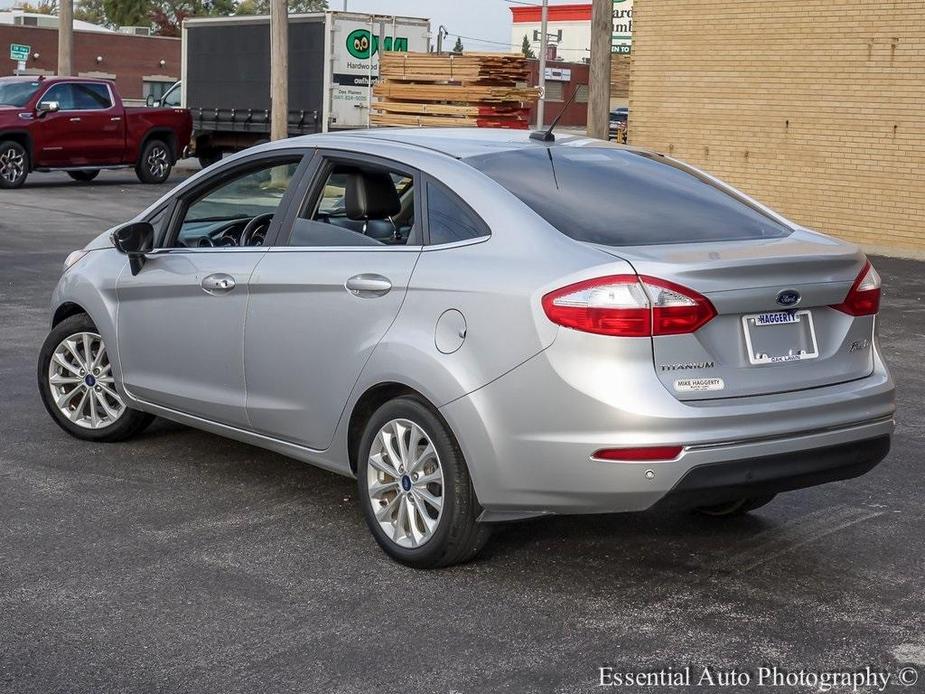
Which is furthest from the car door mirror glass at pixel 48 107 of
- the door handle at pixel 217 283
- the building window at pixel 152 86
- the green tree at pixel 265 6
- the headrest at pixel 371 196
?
the green tree at pixel 265 6

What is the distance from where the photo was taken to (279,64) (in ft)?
83.7

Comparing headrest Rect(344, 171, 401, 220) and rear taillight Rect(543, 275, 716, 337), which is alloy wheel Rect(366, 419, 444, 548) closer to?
rear taillight Rect(543, 275, 716, 337)

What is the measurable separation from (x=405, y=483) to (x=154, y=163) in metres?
23.6

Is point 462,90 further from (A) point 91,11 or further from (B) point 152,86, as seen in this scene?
(A) point 91,11

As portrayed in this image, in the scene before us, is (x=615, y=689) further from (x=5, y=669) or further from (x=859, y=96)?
(x=859, y=96)

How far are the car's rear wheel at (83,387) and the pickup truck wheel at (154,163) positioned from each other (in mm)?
20752

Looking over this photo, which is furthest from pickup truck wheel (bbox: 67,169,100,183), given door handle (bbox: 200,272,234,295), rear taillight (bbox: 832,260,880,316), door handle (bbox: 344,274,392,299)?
rear taillight (bbox: 832,260,880,316)

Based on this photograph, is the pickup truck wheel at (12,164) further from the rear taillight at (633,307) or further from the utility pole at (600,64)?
the rear taillight at (633,307)

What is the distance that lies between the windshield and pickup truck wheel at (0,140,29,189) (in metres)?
0.76

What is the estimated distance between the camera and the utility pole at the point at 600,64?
62.4 ft

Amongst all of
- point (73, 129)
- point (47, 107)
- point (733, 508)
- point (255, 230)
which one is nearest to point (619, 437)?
point (733, 508)

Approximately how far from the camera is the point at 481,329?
16.5 ft

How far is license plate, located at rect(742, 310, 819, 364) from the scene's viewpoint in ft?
16.2

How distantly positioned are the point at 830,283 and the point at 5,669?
3.18 meters
